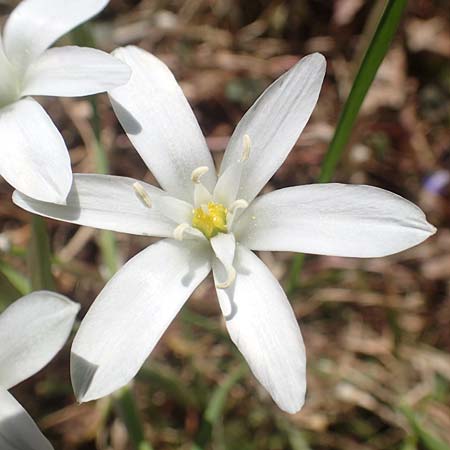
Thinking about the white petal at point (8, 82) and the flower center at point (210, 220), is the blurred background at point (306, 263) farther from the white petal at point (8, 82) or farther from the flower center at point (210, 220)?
the flower center at point (210, 220)

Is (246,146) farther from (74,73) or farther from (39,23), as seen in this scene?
(39,23)

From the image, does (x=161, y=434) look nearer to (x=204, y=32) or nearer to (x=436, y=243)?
(x=436, y=243)

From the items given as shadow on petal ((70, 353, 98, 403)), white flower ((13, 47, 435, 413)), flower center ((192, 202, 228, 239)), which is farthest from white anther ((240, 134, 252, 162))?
shadow on petal ((70, 353, 98, 403))

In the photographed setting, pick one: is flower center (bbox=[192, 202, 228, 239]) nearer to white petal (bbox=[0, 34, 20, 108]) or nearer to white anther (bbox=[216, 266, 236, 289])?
white anther (bbox=[216, 266, 236, 289])

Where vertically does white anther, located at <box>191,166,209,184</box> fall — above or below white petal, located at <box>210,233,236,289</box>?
above

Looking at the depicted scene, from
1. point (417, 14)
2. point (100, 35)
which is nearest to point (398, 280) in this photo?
point (417, 14)

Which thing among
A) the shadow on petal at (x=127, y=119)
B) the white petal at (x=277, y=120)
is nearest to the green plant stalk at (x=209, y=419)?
the white petal at (x=277, y=120)
